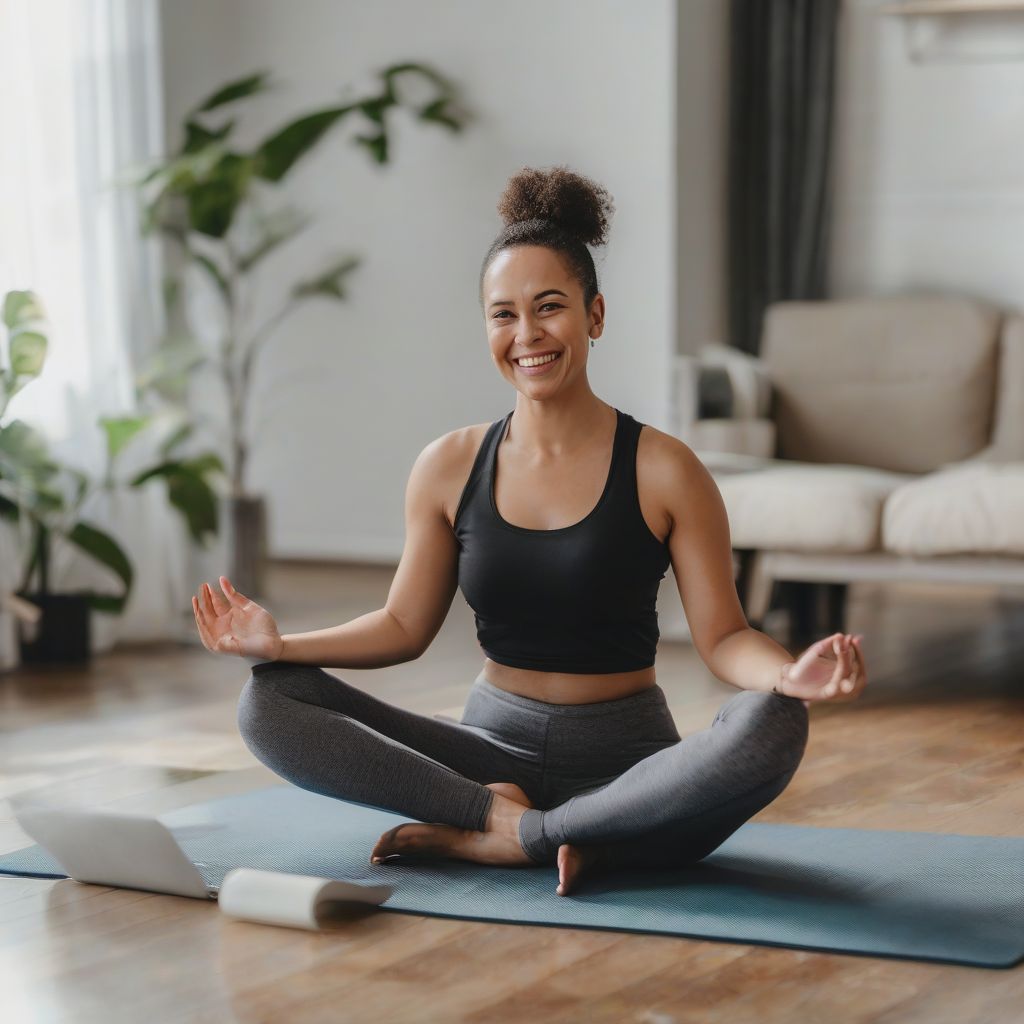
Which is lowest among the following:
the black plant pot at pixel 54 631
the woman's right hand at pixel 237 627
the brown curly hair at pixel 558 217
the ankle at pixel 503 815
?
the black plant pot at pixel 54 631

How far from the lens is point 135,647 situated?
13.1ft

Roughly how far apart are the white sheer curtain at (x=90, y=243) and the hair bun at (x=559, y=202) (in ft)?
6.47

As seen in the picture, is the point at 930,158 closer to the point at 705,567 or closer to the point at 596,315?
the point at 596,315

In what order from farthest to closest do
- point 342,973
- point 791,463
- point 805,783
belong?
point 791,463
point 805,783
point 342,973

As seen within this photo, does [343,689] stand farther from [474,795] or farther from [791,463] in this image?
[791,463]

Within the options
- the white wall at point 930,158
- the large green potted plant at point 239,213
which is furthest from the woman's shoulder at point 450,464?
the white wall at point 930,158

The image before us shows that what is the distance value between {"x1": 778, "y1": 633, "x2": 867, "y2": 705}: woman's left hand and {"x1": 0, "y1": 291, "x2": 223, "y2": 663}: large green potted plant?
7.37ft

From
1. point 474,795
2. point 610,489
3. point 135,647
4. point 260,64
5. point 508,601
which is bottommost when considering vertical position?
point 135,647

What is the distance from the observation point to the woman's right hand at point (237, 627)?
76.2 inches

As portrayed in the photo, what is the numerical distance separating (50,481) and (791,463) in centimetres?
180

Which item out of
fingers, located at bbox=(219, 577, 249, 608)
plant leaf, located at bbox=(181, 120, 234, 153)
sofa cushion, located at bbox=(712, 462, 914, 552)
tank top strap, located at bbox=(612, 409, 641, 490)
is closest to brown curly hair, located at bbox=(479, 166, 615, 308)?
tank top strap, located at bbox=(612, 409, 641, 490)

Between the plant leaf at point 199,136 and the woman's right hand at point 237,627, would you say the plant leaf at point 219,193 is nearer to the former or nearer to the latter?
the plant leaf at point 199,136

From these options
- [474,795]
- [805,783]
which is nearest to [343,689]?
[474,795]

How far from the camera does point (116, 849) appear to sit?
6.35 feet
